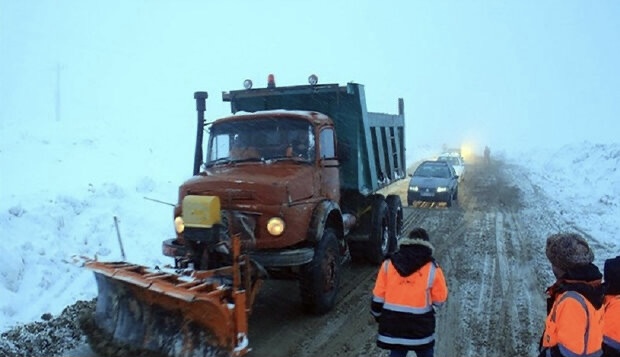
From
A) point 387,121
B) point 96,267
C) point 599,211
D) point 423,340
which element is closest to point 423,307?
point 423,340

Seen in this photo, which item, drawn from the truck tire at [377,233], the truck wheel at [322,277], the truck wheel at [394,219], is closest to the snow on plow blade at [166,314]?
the truck wheel at [322,277]

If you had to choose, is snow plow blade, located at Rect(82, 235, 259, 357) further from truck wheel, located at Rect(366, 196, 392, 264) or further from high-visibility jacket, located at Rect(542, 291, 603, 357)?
truck wheel, located at Rect(366, 196, 392, 264)

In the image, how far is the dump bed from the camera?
802 cm

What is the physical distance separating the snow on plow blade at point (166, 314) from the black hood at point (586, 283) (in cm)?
278

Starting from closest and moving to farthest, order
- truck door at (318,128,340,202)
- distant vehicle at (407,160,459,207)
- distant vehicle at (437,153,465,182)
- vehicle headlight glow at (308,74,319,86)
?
truck door at (318,128,340,202), vehicle headlight glow at (308,74,319,86), distant vehicle at (407,160,459,207), distant vehicle at (437,153,465,182)

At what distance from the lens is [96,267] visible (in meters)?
5.25

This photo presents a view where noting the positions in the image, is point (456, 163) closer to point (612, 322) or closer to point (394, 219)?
point (394, 219)

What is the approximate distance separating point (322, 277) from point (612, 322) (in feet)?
11.8

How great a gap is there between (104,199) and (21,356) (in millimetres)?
5887

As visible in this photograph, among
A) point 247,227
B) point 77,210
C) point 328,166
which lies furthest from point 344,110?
point 77,210

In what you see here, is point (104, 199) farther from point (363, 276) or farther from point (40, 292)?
point (363, 276)

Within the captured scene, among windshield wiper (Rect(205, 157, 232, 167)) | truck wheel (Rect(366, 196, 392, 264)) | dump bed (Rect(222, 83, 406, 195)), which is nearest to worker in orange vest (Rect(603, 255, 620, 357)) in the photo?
dump bed (Rect(222, 83, 406, 195))

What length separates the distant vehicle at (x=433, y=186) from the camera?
641 inches

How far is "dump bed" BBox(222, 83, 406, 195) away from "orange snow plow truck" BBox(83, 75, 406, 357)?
18mm
